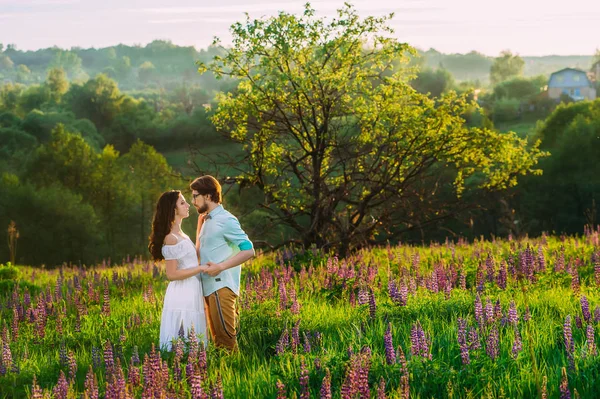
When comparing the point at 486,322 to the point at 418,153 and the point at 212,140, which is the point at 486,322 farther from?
the point at 212,140

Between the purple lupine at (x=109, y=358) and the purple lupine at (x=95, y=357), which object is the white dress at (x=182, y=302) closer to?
the purple lupine at (x=95, y=357)

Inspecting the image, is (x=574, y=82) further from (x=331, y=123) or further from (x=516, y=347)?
(x=516, y=347)

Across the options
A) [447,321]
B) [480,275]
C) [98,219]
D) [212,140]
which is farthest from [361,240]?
[212,140]

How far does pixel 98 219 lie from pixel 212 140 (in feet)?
164

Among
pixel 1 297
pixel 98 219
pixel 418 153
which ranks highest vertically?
pixel 418 153

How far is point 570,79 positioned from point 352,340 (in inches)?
5998

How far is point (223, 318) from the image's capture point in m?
8.16

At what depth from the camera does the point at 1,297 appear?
14.1 metres

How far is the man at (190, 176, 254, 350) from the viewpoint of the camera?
320 inches

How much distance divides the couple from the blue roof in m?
149

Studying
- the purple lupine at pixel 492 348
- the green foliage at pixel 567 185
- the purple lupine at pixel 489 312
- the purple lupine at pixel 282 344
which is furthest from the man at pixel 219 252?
the green foliage at pixel 567 185

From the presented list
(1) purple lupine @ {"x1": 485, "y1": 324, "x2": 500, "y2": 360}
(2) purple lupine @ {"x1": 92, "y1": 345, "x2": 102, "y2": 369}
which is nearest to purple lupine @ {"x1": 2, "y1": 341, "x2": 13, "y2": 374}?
(2) purple lupine @ {"x1": 92, "y1": 345, "x2": 102, "y2": 369}

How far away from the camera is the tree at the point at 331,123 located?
1519cm

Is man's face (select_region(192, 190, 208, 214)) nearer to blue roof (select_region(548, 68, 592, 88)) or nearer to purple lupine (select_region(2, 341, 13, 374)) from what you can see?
purple lupine (select_region(2, 341, 13, 374))
